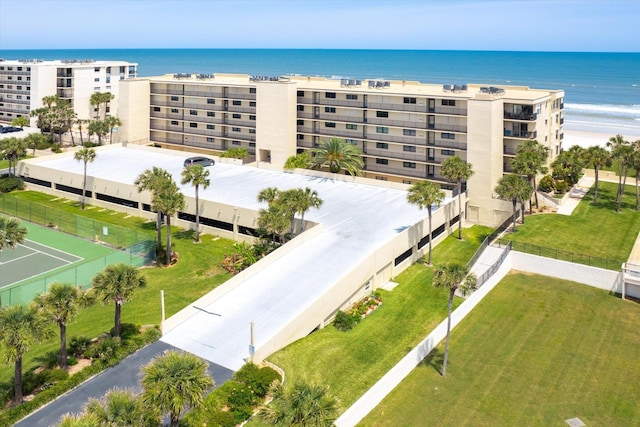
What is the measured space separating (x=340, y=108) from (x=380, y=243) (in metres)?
30.8

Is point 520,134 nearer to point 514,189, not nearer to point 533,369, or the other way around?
point 514,189

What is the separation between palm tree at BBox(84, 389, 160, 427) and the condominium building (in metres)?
91.1

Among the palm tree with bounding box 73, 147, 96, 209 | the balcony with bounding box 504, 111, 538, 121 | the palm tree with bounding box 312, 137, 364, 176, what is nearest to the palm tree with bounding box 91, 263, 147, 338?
the palm tree with bounding box 73, 147, 96, 209

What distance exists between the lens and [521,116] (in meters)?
58.8

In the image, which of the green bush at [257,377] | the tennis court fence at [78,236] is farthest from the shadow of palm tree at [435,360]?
the tennis court fence at [78,236]

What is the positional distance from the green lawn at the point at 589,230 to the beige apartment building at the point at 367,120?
17.2 ft

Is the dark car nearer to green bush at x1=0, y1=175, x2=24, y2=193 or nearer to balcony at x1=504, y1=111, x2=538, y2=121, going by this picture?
green bush at x1=0, y1=175, x2=24, y2=193

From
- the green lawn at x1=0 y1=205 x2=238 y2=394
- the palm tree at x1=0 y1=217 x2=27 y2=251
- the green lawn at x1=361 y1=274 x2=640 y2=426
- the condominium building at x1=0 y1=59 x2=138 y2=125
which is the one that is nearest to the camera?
the green lawn at x1=361 y1=274 x2=640 y2=426

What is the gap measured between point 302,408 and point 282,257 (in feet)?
72.6

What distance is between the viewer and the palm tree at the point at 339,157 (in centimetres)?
6469

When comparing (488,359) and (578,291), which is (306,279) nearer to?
(488,359)

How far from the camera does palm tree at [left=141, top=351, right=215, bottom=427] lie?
2158cm

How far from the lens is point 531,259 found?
46.6m

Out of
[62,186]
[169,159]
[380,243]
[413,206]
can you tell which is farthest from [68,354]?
[169,159]
